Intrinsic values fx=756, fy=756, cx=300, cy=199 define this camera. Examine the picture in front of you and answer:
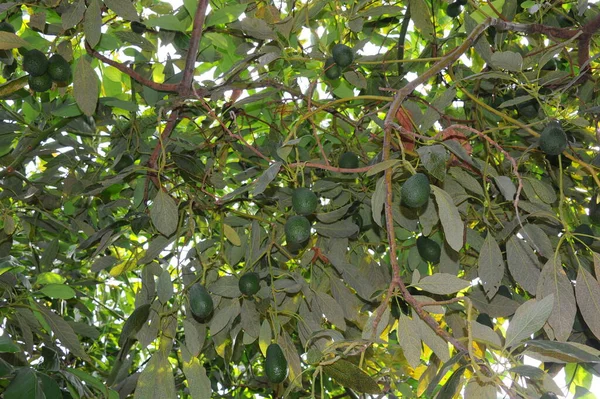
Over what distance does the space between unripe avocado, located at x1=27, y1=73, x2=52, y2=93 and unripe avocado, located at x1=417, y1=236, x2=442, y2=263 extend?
92cm

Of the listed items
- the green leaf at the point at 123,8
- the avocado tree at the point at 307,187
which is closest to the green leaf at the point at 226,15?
the avocado tree at the point at 307,187

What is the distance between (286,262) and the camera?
6.66 ft

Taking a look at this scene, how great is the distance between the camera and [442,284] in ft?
3.88

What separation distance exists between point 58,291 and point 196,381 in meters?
0.42

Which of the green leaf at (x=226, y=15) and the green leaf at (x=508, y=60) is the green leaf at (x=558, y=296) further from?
the green leaf at (x=226, y=15)

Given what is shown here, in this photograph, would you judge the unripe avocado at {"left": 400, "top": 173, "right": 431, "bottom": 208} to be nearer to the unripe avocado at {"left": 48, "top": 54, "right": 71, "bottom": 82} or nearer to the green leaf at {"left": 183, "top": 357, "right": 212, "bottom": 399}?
the green leaf at {"left": 183, "top": 357, "right": 212, "bottom": 399}

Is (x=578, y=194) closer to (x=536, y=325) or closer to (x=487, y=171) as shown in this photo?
(x=487, y=171)

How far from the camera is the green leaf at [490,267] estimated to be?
1.54 meters

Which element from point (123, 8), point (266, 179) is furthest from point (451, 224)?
point (123, 8)

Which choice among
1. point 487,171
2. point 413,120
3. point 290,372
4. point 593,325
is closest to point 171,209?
point 290,372

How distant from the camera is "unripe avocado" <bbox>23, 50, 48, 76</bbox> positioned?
1.62 metres

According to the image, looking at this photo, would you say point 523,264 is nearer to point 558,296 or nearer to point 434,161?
point 558,296

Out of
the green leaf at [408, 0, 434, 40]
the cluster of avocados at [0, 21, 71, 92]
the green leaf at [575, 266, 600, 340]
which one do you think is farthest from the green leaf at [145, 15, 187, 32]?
the green leaf at [575, 266, 600, 340]

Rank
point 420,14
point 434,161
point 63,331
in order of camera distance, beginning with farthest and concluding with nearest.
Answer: point 420,14 → point 63,331 → point 434,161
